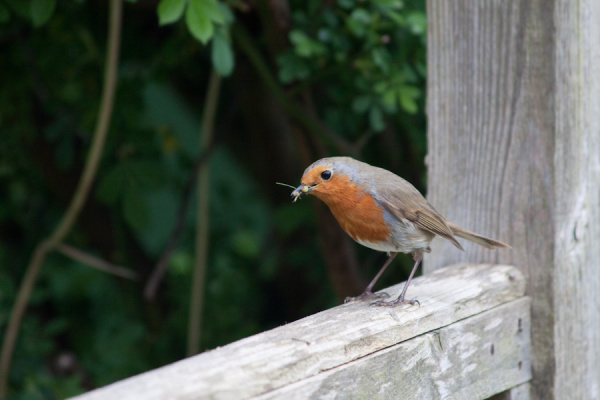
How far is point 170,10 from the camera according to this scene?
2.19 metres

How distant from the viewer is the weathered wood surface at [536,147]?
196 centimetres

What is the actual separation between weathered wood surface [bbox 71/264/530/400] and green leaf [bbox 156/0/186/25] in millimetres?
1012

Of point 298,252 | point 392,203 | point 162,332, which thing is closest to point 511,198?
point 392,203

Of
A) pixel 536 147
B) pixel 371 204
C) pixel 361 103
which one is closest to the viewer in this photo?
pixel 536 147

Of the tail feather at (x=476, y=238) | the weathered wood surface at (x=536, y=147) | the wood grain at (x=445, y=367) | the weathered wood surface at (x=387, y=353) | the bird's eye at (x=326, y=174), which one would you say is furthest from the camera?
the bird's eye at (x=326, y=174)

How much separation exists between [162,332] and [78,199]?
1280mm

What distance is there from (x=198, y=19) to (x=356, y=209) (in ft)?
2.54

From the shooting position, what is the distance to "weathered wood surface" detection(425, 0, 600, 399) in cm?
196

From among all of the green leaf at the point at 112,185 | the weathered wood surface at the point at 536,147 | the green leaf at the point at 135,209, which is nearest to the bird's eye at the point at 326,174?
the weathered wood surface at the point at 536,147

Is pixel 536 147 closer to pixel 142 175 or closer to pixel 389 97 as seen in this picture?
pixel 389 97

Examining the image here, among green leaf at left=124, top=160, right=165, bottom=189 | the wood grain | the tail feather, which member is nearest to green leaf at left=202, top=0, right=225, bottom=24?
the tail feather

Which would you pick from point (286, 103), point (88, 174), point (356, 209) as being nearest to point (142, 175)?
point (88, 174)

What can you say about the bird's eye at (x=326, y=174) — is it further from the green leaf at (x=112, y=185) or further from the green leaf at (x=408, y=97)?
the green leaf at (x=112, y=185)

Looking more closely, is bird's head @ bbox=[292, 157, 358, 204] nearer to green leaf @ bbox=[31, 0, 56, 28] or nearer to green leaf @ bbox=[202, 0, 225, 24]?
green leaf @ bbox=[202, 0, 225, 24]
